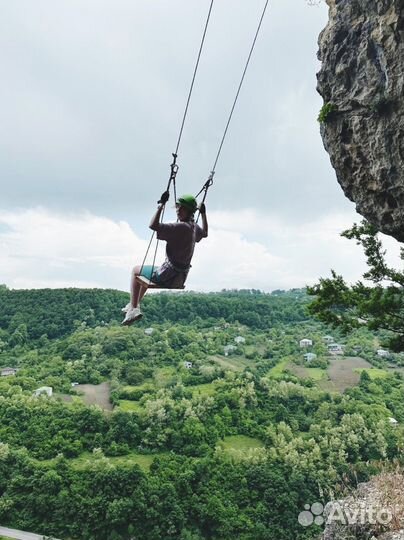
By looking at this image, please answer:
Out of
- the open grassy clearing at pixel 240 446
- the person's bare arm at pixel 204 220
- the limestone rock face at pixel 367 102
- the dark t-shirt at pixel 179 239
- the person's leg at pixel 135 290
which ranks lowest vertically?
the open grassy clearing at pixel 240 446

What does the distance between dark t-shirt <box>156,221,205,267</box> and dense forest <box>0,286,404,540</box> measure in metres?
8.43

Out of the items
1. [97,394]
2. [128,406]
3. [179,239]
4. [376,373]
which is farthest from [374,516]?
[376,373]

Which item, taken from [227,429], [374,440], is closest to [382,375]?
[374,440]

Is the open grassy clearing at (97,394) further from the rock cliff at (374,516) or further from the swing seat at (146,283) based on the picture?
the swing seat at (146,283)

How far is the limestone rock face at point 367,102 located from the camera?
4996mm

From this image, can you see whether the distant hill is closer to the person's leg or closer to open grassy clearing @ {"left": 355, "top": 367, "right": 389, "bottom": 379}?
open grassy clearing @ {"left": 355, "top": 367, "right": 389, "bottom": 379}

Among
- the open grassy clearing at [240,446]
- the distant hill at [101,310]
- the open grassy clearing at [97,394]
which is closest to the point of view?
the open grassy clearing at [240,446]

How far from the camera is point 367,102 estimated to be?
5.35m

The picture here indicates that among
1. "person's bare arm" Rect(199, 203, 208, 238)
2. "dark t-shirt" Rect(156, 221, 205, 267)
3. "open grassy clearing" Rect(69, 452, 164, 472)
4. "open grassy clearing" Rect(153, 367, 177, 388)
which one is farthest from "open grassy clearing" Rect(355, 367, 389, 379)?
"dark t-shirt" Rect(156, 221, 205, 267)

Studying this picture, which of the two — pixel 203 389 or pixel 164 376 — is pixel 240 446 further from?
pixel 164 376

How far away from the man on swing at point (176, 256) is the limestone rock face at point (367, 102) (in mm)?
2249

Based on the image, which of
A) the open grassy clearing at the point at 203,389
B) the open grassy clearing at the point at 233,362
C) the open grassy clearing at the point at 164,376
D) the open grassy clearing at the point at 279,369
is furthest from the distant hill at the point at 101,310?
the open grassy clearing at the point at 203,389

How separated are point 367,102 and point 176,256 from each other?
10.2 feet

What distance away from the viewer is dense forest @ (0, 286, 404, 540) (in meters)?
25.4
